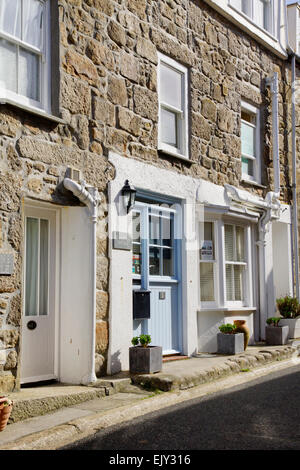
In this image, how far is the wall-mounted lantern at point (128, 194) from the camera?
848 cm

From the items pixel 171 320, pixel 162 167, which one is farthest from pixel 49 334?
pixel 162 167

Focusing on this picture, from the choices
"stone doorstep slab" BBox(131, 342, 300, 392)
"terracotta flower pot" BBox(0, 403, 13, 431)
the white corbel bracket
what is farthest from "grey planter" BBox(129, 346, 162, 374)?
"terracotta flower pot" BBox(0, 403, 13, 431)

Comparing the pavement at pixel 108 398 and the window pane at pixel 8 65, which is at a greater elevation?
the window pane at pixel 8 65

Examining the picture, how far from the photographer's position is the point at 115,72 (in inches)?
342

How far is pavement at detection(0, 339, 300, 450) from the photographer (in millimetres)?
5484

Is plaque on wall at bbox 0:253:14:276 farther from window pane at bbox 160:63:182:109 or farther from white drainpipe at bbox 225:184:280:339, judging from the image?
white drainpipe at bbox 225:184:280:339

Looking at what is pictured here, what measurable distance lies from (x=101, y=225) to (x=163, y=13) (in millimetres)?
4044

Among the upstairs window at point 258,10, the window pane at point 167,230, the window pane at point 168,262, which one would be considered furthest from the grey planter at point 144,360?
the upstairs window at point 258,10

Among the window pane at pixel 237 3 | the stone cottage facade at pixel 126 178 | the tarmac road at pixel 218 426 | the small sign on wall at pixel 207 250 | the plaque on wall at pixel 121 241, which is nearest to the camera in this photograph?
the tarmac road at pixel 218 426

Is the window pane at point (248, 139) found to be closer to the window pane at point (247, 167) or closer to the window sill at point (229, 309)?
the window pane at point (247, 167)

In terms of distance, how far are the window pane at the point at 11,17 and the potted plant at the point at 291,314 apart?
24.7 ft

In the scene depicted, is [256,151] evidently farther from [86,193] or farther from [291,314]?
[86,193]

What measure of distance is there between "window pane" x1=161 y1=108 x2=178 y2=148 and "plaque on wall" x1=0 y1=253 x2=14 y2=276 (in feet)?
13.6

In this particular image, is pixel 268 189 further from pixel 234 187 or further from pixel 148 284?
pixel 148 284
